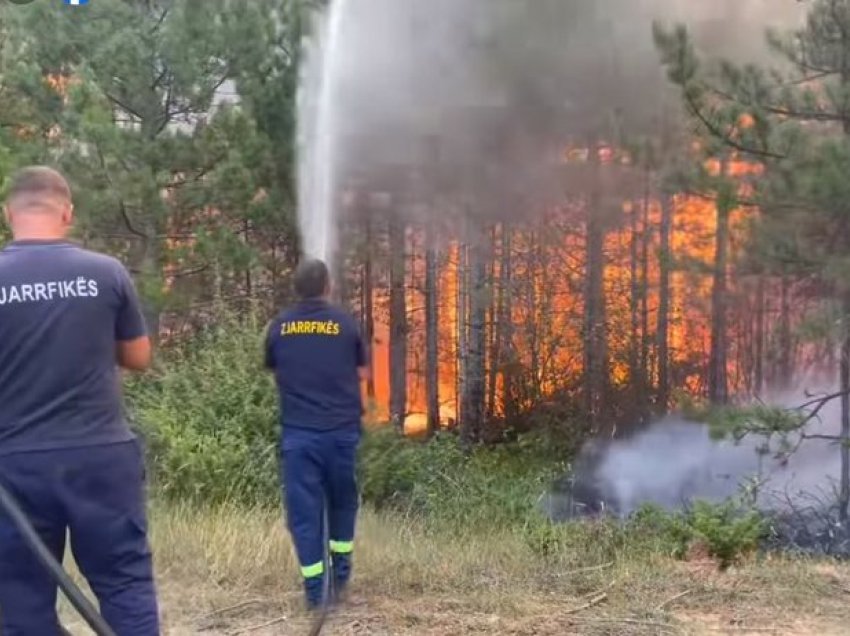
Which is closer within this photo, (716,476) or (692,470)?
(716,476)

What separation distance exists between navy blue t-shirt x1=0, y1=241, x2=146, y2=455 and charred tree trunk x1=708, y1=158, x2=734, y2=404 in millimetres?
7332

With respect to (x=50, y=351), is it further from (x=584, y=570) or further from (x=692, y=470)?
(x=692, y=470)

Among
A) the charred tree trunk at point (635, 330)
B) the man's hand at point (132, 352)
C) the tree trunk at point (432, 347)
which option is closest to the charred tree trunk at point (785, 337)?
the charred tree trunk at point (635, 330)

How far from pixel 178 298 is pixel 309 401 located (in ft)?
28.3

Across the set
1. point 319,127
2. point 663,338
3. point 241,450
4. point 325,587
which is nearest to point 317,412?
point 325,587

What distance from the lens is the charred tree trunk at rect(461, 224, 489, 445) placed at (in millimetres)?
16609

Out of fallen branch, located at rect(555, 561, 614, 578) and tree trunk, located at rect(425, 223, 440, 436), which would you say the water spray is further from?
fallen branch, located at rect(555, 561, 614, 578)

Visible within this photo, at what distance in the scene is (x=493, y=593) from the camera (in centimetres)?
436

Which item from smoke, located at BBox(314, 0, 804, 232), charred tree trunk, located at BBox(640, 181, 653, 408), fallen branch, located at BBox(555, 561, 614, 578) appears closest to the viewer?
fallen branch, located at BBox(555, 561, 614, 578)

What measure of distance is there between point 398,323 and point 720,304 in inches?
255

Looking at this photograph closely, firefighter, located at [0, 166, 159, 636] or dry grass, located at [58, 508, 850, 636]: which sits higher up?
firefighter, located at [0, 166, 159, 636]

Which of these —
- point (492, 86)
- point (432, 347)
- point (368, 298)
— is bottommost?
point (432, 347)

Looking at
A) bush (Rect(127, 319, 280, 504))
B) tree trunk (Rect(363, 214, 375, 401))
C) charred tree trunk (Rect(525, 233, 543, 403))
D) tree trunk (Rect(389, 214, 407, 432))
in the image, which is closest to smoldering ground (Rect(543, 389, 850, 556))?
charred tree trunk (Rect(525, 233, 543, 403))

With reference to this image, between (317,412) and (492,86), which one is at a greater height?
(492,86)
